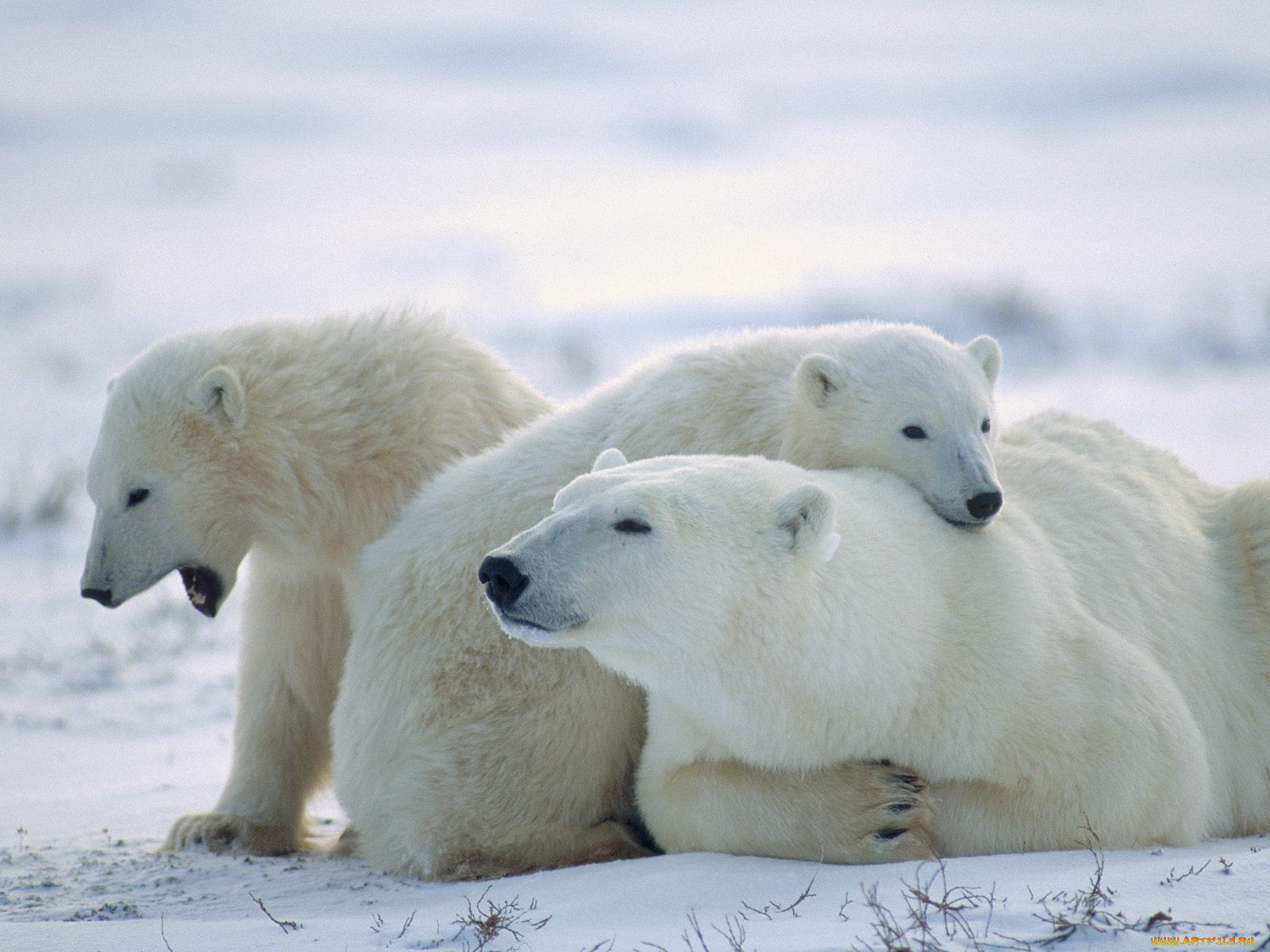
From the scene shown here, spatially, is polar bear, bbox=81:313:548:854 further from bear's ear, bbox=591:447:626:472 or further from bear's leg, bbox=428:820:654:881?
bear's ear, bbox=591:447:626:472

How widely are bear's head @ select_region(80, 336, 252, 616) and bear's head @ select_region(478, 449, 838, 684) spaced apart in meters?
1.94

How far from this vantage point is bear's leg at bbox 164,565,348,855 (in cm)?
504

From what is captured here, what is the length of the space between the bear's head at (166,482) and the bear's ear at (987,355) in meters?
2.40

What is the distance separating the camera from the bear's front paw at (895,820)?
3.49 metres

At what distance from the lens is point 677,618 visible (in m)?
3.27

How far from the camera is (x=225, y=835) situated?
16.0 feet

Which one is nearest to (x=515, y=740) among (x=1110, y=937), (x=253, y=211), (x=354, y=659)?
(x=354, y=659)

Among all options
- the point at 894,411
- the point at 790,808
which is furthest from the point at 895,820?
the point at 894,411

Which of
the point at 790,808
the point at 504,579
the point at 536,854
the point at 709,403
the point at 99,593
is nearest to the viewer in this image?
the point at 504,579

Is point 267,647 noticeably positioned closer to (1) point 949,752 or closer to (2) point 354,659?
(2) point 354,659

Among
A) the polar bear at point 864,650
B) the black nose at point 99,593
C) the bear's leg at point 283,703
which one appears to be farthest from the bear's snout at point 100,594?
the polar bear at point 864,650

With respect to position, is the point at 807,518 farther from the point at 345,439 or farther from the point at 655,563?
the point at 345,439

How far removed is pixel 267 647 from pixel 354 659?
0.70 m

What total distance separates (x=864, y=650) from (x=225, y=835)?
2540 mm
